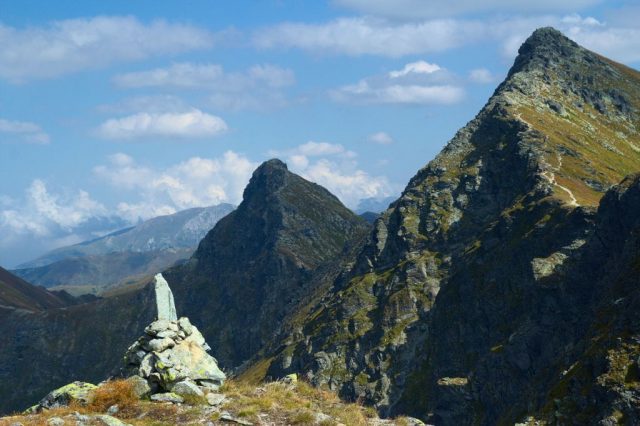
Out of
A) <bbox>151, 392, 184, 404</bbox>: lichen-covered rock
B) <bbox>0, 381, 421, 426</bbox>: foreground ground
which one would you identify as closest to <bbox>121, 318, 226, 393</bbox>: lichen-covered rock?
<bbox>151, 392, 184, 404</bbox>: lichen-covered rock

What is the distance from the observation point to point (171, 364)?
1326 inches

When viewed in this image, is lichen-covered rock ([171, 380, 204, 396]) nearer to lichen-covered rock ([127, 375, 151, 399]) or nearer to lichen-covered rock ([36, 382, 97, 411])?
lichen-covered rock ([127, 375, 151, 399])

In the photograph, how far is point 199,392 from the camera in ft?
106

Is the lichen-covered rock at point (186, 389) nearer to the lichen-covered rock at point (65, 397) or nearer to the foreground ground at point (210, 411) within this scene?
the foreground ground at point (210, 411)

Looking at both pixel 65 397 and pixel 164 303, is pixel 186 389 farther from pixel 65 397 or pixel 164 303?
pixel 164 303

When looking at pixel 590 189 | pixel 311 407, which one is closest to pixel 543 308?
pixel 590 189

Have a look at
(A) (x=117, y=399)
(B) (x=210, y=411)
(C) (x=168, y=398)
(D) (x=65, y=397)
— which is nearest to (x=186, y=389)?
(C) (x=168, y=398)

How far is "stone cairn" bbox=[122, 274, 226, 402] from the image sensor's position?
32.5 m

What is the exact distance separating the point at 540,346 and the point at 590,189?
61260 mm

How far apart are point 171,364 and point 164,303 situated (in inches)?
260

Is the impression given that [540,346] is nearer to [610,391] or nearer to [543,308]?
[543,308]

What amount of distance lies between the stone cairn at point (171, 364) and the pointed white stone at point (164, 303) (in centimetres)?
28

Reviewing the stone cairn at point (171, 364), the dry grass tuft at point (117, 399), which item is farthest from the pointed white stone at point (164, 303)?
the dry grass tuft at point (117, 399)

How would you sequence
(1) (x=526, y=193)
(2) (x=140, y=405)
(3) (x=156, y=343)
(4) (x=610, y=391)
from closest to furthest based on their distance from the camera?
(2) (x=140, y=405), (3) (x=156, y=343), (4) (x=610, y=391), (1) (x=526, y=193)
